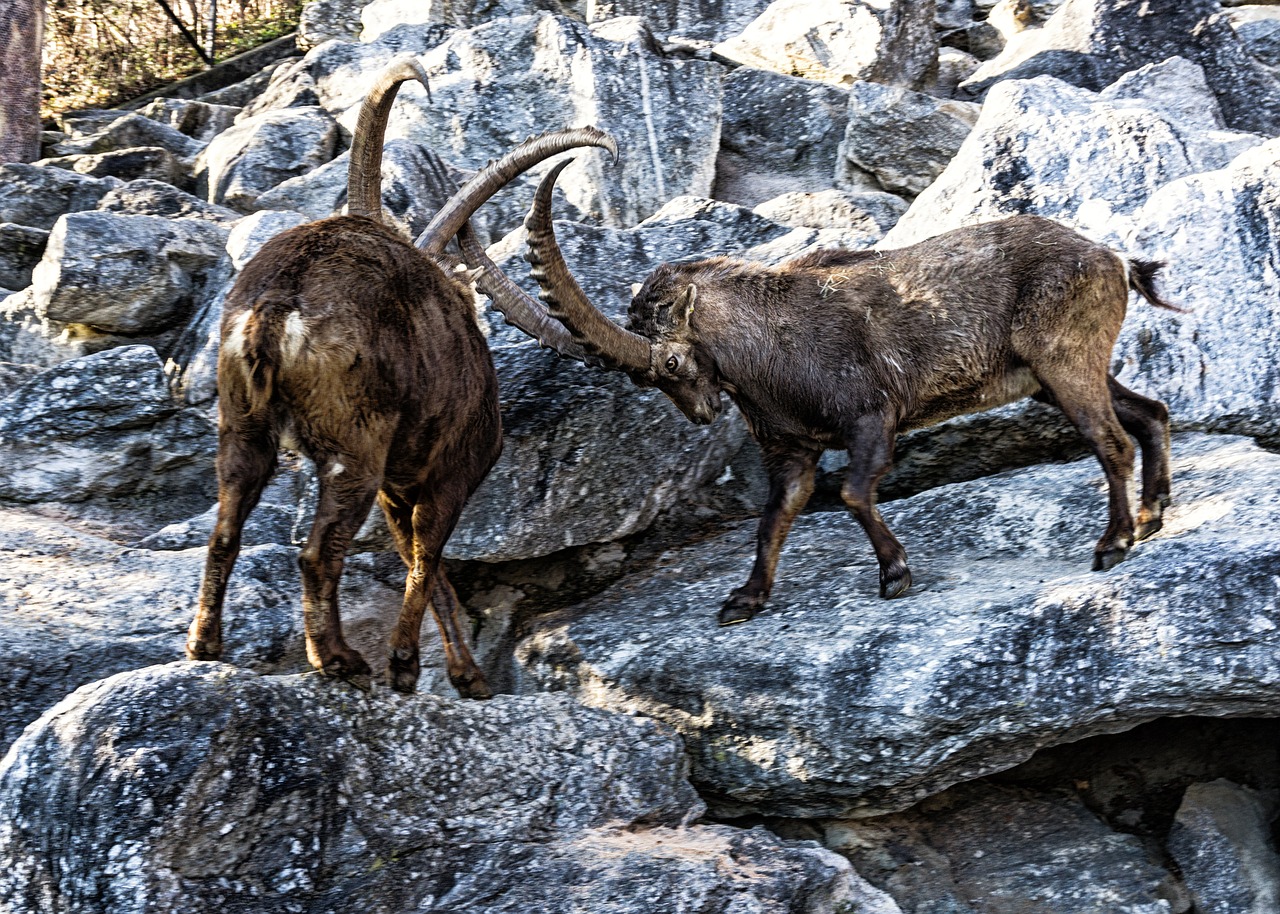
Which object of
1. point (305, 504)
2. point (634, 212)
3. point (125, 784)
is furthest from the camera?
point (634, 212)

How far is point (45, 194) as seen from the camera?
12133 mm

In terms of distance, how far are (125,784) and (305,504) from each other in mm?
2466

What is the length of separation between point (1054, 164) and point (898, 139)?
3.80 metres

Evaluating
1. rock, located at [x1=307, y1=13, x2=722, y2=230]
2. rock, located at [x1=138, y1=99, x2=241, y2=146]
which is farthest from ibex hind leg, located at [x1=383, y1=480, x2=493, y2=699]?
rock, located at [x1=138, y1=99, x2=241, y2=146]

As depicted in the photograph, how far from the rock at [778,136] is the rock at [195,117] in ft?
21.7

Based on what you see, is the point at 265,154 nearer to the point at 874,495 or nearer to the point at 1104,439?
the point at 874,495

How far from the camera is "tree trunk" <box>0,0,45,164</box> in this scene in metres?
14.1

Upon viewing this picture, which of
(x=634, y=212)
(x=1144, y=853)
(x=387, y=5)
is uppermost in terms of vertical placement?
(x=387, y=5)

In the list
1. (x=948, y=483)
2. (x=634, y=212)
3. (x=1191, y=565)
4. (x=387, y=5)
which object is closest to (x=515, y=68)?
(x=634, y=212)

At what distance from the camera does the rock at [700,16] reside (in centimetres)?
1630

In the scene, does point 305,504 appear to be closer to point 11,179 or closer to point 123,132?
point 11,179

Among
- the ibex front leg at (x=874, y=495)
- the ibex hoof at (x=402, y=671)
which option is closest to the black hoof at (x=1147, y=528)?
the ibex front leg at (x=874, y=495)

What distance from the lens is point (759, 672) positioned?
18.3ft

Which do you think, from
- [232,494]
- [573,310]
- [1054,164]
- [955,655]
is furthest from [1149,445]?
[232,494]
